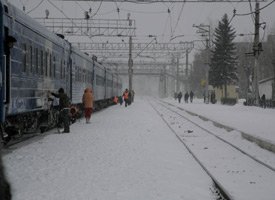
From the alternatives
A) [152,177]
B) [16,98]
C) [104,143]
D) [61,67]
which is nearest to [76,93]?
[61,67]

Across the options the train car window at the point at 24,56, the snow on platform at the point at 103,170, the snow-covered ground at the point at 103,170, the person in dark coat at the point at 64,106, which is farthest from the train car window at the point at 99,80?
the train car window at the point at 24,56

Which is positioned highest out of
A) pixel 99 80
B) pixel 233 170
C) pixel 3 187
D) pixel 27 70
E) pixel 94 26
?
pixel 94 26

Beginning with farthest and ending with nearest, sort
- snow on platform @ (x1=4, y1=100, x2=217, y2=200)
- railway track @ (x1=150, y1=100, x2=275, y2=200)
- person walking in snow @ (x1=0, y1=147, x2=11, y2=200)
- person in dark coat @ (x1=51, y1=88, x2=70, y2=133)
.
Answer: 1. person in dark coat @ (x1=51, y1=88, x2=70, y2=133)
2. railway track @ (x1=150, y1=100, x2=275, y2=200)
3. snow on platform @ (x1=4, y1=100, x2=217, y2=200)
4. person walking in snow @ (x1=0, y1=147, x2=11, y2=200)

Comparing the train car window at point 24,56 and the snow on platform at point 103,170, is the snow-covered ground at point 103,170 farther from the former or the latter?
the train car window at point 24,56

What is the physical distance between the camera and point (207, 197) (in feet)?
28.2

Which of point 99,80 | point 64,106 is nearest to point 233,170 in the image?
point 64,106

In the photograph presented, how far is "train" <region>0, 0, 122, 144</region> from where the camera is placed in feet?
42.8

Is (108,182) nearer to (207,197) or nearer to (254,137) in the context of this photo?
(207,197)

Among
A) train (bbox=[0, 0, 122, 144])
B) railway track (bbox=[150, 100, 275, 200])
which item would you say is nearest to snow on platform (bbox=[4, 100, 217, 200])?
railway track (bbox=[150, 100, 275, 200])

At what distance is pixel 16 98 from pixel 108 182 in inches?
219

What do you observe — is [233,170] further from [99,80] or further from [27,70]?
[99,80]

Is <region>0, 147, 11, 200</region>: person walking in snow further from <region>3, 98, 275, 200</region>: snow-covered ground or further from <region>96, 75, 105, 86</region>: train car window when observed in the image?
<region>96, 75, 105, 86</region>: train car window

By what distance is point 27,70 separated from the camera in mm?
15812

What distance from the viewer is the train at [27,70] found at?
13.0 metres
